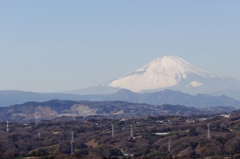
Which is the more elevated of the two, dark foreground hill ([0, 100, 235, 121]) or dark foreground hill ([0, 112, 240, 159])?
dark foreground hill ([0, 100, 235, 121])

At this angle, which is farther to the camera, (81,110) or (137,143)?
(81,110)

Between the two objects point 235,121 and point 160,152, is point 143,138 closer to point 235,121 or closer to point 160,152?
point 160,152

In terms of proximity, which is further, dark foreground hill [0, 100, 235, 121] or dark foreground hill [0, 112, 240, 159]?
dark foreground hill [0, 100, 235, 121]

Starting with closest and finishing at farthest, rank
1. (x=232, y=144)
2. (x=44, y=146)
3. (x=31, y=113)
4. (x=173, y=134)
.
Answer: (x=232, y=144), (x=44, y=146), (x=173, y=134), (x=31, y=113)

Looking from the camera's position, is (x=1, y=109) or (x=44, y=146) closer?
(x=44, y=146)

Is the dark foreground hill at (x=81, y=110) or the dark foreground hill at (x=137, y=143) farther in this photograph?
the dark foreground hill at (x=81, y=110)

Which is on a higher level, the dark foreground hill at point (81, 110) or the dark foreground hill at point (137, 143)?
the dark foreground hill at point (81, 110)

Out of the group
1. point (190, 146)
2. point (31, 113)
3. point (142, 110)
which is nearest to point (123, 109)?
point (142, 110)

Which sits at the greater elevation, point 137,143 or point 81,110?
point 81,110
